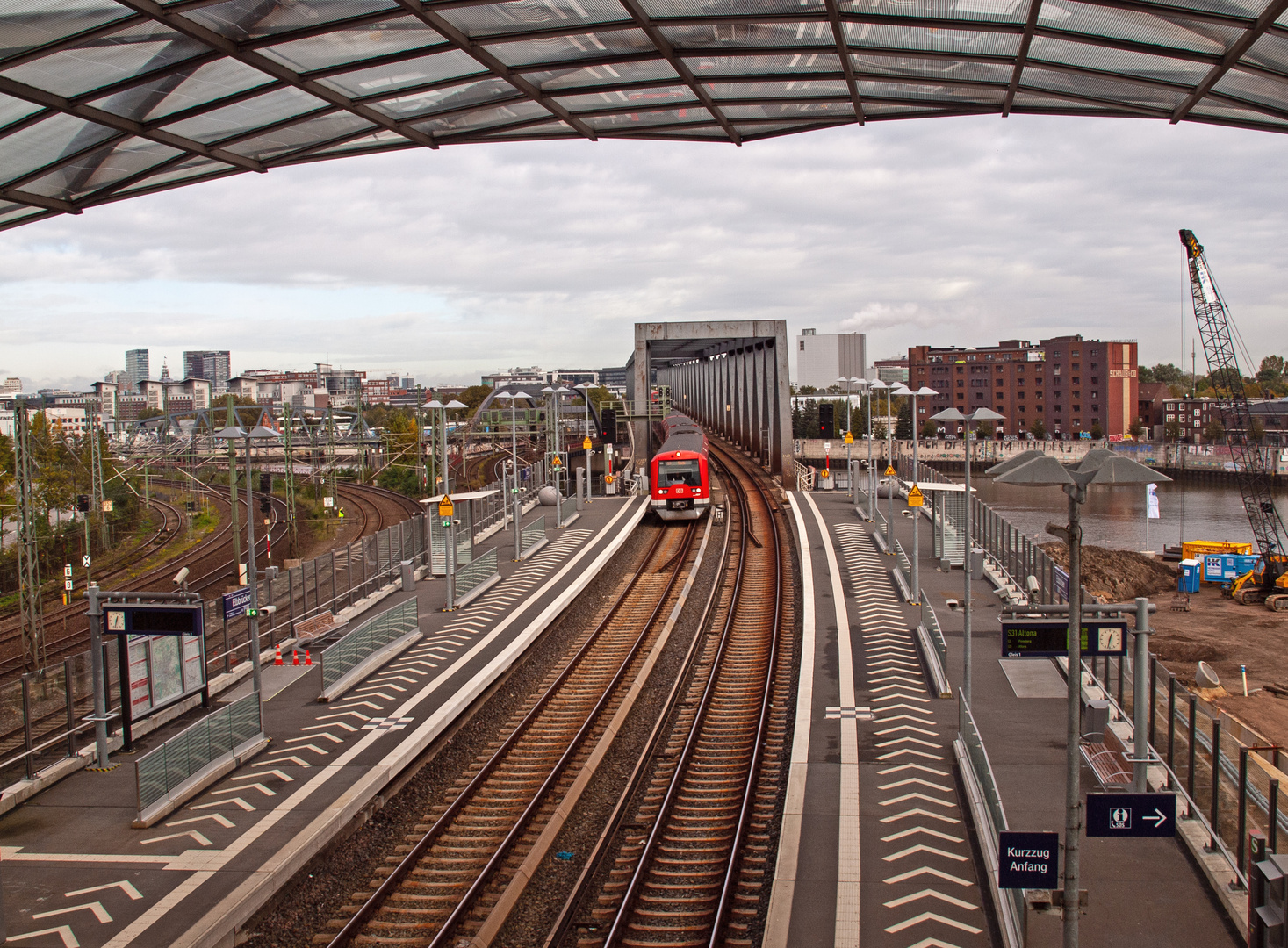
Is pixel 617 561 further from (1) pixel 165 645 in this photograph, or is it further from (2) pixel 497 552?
(1) pixel 165 645

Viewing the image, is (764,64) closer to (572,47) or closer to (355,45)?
(572,47)

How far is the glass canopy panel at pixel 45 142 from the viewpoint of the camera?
7.00 meters

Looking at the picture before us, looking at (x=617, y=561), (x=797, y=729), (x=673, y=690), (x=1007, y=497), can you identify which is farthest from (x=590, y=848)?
(x=1007, y=497)

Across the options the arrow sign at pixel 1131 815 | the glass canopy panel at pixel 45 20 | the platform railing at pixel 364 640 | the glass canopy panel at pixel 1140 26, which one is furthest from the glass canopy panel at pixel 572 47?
the platform railing at pixel 364 640

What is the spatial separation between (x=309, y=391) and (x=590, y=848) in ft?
618

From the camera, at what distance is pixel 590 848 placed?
1035cm

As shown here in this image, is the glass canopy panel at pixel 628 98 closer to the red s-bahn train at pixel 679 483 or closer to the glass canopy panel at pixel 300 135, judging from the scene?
the glass canopy panel at pixel 300 135

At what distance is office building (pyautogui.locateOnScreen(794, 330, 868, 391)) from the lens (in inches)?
6816

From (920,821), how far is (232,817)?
7.55m

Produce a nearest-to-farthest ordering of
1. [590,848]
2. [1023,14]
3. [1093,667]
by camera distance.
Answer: [1023,14] → [590,848] → [1093,667]


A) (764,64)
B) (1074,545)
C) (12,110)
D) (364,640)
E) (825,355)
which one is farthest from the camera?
(825,355)

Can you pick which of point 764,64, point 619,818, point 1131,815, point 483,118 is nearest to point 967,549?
point 619,818

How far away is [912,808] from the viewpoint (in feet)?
33.0

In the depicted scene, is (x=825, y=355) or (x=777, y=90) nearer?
(x=777, y=90)
